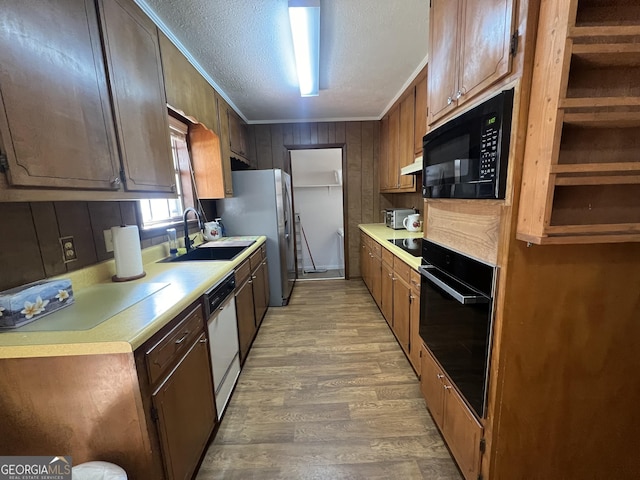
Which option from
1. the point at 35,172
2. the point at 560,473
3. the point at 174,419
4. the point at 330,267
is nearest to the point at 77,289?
the point at 35,172

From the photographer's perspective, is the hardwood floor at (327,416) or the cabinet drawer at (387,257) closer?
the hardwood floor at (327,416)

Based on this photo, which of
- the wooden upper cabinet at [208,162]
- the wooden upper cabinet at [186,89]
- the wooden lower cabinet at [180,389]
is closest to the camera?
the wooden lower cabinet at [180,389]

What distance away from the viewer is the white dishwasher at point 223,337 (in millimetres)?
1489

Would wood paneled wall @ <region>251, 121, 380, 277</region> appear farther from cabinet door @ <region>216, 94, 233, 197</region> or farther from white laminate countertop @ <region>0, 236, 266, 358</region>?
white laminate countertop @ <region>0, 236, 266, 358</region>

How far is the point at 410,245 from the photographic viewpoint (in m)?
2.24

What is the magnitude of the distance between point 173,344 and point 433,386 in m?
1.38

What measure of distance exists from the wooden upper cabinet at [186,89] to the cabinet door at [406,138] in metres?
1.99

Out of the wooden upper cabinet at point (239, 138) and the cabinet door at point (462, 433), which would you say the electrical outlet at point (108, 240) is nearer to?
the wooden upper cabinet at point (239, 138)

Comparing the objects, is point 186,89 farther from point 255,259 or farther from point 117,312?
point 117,312

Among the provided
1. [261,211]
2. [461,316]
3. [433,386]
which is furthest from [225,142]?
[433,386]

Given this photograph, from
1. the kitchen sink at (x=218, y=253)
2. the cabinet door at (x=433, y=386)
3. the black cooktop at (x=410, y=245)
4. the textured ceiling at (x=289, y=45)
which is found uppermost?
the textured ceiling at (x=289, y=45)

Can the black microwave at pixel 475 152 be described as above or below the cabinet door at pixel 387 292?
above

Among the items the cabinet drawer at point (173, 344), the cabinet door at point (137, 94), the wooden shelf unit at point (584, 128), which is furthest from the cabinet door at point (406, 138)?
the cabinet drawer at point (173, 344)

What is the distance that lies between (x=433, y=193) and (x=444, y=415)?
1168 mm
